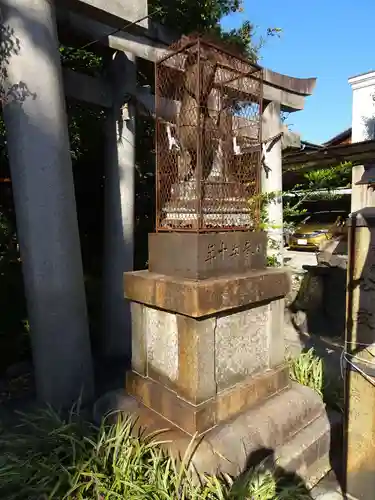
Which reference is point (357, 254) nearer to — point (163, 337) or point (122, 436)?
point (163, 337)

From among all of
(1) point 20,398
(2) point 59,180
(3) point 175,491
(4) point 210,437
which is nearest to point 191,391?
(4) point 210,437

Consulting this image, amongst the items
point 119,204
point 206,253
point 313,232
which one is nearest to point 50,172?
point 119,204

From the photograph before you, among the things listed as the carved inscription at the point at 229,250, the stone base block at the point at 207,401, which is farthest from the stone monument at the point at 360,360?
the carved inscription at the point at 229,250

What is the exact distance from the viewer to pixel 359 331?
273 cm

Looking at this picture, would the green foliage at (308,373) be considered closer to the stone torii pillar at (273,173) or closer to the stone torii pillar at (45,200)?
the stone torii pillar at (45,200)

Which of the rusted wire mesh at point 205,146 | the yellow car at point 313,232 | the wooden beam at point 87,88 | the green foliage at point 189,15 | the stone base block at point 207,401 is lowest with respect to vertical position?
the stone base block at point 207,401

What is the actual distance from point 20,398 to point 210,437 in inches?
115

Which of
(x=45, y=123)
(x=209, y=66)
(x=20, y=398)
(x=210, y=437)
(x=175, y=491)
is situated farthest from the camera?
(x=20, y=398)

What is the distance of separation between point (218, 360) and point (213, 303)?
0.55 meters

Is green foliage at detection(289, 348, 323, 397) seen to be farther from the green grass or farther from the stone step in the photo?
the stone step

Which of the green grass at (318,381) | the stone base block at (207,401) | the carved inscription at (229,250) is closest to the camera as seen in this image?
the stone base block at (207,401)

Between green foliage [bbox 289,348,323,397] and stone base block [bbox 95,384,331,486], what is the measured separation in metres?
0.80

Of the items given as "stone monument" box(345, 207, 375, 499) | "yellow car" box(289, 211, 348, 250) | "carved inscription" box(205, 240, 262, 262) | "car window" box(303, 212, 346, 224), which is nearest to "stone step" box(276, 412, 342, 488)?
"stone monument" box(345, 207, 375, 499)

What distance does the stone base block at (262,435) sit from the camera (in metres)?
2.63
